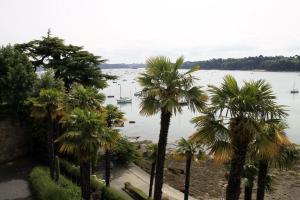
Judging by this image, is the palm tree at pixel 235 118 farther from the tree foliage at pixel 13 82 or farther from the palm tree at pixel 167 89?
the tree foliage at pixel 13 82

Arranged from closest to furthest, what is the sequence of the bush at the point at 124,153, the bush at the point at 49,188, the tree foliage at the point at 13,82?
1. the bush at the point at 49,188
2. the tree foliage at the point at 13,82
3. the bush at the point at 124,153

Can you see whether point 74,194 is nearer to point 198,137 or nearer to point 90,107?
point 90,107

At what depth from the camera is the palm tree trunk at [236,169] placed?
11734mm

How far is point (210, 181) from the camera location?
128 ft

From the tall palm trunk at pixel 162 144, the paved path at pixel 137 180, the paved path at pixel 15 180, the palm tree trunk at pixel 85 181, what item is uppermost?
the tall palm trunk at pixel 162 144

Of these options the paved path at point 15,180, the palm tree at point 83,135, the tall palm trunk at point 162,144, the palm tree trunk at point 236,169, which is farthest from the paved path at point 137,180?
the palm tree trunk at point 236,169

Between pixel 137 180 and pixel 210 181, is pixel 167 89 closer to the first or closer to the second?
pixel 137 180

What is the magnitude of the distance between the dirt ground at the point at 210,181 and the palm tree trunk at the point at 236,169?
73.9 ft

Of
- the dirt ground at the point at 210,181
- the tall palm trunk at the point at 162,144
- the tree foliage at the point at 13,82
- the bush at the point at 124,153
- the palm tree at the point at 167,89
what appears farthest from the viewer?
the bush at the point at 124,153

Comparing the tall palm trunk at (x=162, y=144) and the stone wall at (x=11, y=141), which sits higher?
the tall palm trunk at (x=162, y=144)

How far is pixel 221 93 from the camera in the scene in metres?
12.0

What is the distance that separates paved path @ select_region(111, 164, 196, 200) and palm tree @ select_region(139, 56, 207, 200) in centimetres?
1736

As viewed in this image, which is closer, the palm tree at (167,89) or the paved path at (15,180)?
the palm tree at (167,89)

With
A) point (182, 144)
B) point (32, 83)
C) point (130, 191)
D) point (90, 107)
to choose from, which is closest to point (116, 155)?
point (130, 191)
